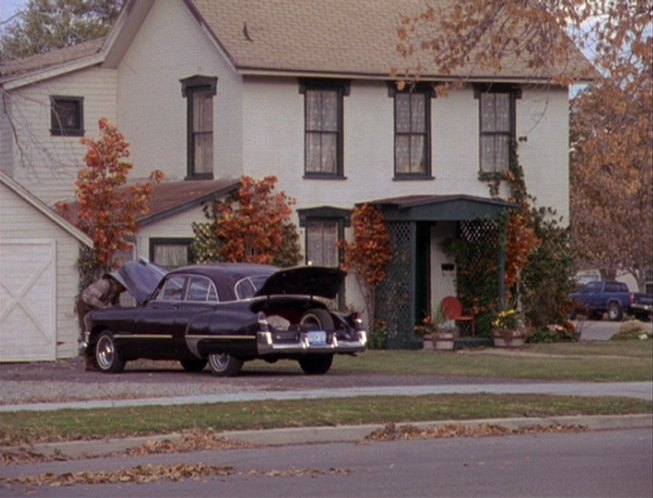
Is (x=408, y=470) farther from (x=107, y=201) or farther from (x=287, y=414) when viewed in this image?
(x=107, y=201)

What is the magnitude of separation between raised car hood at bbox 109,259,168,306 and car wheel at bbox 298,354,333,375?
9.91 feet

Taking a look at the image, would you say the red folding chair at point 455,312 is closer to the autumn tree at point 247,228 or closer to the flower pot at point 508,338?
the flower pot at point 508,338

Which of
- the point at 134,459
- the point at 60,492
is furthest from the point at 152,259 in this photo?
the point at 60,492

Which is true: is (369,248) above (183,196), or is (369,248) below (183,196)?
below

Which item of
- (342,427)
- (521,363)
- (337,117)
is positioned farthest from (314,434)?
(337,117)

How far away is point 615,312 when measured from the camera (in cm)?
6384

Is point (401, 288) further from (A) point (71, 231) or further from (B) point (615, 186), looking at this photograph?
(B) point (615, 186)

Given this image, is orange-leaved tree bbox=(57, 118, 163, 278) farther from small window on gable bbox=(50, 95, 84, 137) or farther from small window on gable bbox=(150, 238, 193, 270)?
small window on gable bbox=(50, 95, 84, 137)

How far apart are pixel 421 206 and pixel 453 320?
2973 millimetres

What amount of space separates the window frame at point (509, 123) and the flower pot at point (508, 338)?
12.7ft

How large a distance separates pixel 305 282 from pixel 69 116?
15.2 m

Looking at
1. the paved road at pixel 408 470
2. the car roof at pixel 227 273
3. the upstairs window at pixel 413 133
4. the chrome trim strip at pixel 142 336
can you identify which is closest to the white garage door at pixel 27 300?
the chrome trim strip at pixel 142 336

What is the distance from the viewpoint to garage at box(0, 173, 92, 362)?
30.2 meters

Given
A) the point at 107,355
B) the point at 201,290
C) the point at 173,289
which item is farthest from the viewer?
the point at 107,355
